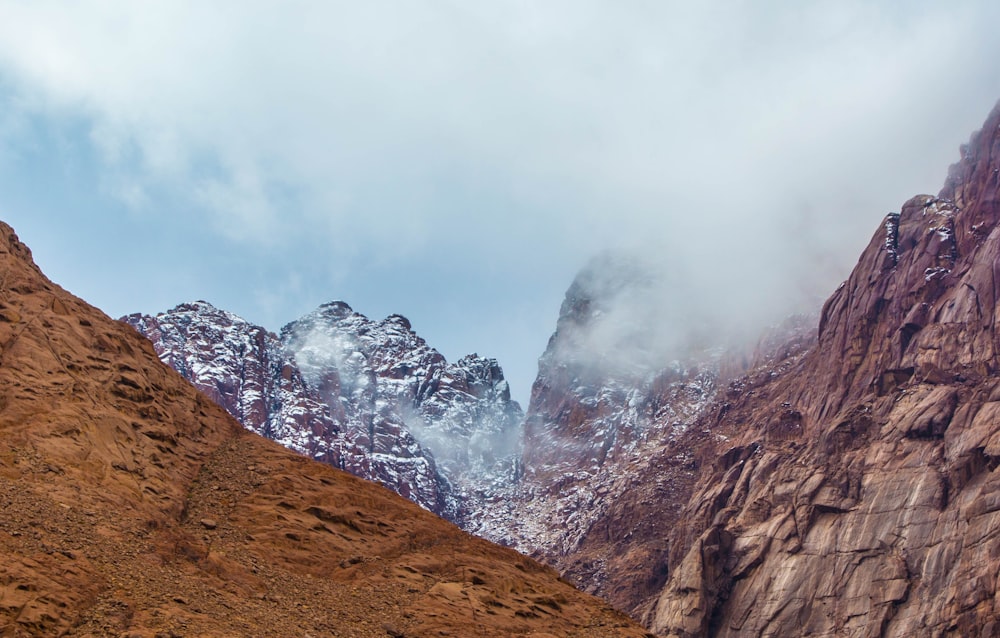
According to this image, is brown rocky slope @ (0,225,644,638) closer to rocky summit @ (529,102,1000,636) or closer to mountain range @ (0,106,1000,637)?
mountain range @ (0,106,1000,637)

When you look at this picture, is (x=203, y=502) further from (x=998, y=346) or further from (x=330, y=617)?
(x=998, y=346)

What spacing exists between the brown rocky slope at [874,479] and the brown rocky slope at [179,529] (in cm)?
6984

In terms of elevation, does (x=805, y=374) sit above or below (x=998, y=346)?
above

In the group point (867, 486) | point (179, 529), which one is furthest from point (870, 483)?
point (179, 529)

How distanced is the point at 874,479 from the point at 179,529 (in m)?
101

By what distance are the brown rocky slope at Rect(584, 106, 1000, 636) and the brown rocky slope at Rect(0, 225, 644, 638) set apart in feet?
229

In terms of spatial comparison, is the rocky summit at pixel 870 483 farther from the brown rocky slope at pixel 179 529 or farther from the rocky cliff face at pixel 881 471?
the brown rocky slope at pixel 179 529

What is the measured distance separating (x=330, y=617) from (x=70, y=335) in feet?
73.9

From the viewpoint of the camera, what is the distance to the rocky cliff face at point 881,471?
121m

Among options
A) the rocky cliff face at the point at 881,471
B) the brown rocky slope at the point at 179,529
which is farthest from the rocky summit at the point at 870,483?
the brown rocky slope at the point at 179,529

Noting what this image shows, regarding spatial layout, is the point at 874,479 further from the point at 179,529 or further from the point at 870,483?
the point at 179,529

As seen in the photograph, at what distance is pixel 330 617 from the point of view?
49812 millimetres

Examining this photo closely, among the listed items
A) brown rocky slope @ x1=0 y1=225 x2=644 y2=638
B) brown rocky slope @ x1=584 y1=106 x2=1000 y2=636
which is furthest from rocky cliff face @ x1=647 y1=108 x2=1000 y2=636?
brown rocky slope @ x1=0 y1=225 x2=644 y2=638

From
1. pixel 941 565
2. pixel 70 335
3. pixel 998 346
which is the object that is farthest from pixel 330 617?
pixel 998 346
